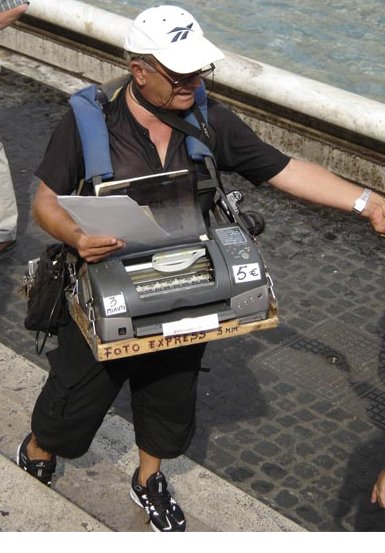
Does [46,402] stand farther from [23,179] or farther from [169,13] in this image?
[23,179]

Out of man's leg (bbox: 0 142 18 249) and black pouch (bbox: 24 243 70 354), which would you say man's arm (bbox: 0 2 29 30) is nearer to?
man's leg (bbox: 0 142 18 249)

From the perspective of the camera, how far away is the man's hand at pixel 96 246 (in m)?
3.78

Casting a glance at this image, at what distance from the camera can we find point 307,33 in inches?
445

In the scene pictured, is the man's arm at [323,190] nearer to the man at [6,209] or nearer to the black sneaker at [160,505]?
the black sneaker at [160,505]

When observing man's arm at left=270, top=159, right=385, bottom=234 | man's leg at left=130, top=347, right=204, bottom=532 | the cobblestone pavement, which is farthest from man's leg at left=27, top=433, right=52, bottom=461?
man's arm at left=270, top=159, right=385, bottom=234

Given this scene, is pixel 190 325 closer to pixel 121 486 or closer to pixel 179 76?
pixel 179 76

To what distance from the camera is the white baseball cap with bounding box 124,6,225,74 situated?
390cm

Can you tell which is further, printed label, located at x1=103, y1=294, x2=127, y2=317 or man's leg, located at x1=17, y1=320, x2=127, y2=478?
man's leg, located at x1=17, y1=320, x2=127, y2=478

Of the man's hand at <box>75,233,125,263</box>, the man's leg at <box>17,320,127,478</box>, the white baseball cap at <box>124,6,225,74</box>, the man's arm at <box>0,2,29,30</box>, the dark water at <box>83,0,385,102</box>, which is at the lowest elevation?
the dark water at <box>83,0,385,102</box>

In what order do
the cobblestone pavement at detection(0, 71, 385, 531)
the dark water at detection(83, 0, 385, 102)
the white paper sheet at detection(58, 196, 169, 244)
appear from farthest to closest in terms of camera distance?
the dark water at detection(83, 0, 385, 102)
the cobblestone pavement at detection(0, 71, 385, 531)
the white paper sheet at detection(58, 196, 169, 244)

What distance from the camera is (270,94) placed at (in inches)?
304

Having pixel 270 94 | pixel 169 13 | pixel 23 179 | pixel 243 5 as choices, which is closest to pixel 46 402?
pixel 169 13

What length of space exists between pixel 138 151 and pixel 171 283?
0.46 metres

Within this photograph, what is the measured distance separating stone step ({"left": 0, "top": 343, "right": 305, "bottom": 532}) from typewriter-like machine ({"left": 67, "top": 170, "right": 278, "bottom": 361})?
2.51ft
